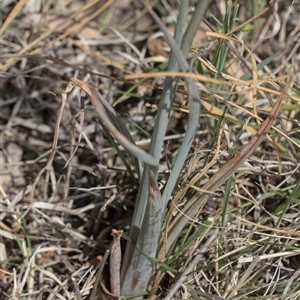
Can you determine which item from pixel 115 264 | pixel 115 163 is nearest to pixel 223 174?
pixel 115 264

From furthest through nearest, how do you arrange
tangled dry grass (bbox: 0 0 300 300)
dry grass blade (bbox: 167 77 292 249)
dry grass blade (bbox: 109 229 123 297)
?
tangled dry grass (bbox: 0 0 300 300)
dry grass blade (bbox: 109 229 123 297)
dry grass blade (bbox: 167 77 292 249)

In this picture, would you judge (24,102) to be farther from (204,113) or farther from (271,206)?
(271,206)

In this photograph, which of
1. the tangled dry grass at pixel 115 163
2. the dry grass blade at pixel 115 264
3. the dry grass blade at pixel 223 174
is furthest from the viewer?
the tangled dry grass at pixel 115 163

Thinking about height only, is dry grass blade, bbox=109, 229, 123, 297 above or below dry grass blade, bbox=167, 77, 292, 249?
below

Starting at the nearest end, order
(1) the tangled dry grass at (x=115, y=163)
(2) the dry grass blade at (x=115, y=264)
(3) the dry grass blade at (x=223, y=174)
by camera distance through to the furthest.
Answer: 1. (3) the dry grass blade at (x=223, y=174)
2. (2) the dry grass blade at (x=115, y=264)
3. (1) the tangled dry grass at (x=115, y=163)

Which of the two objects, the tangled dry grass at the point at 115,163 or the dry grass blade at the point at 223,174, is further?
the tangled dry grass at the point at 115,163

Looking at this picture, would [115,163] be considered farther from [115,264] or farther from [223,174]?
[223,174]

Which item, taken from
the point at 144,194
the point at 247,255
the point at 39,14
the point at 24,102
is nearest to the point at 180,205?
the point at 144,194

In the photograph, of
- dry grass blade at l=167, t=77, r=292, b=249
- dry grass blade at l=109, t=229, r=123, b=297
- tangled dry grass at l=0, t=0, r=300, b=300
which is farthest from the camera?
tangled dry grass at l=0, t=0, r=300, b=300
